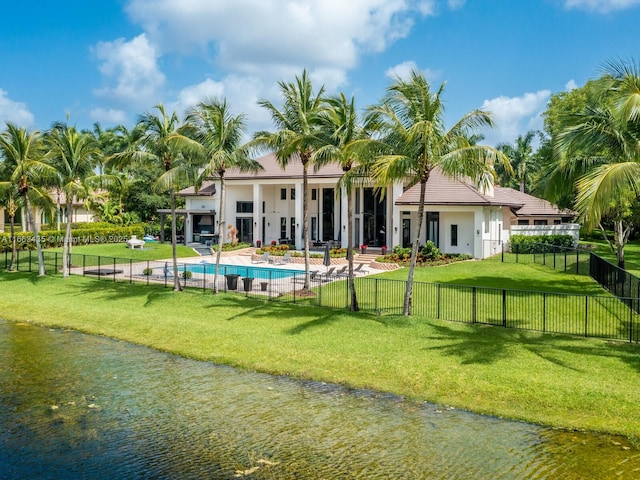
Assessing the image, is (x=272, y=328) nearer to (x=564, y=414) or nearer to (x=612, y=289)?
(x=564, y=414)

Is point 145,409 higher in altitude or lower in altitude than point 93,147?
lower

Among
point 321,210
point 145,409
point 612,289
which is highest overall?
point 321,210

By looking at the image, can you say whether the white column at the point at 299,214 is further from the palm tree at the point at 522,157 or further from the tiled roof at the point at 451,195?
the palm tree at the point at 522,157

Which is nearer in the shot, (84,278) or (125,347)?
(125,347)

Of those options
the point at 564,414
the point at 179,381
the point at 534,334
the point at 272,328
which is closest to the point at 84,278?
the point at 272,328

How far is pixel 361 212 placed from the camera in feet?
146

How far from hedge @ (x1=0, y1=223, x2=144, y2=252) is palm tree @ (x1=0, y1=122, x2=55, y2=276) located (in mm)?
12503

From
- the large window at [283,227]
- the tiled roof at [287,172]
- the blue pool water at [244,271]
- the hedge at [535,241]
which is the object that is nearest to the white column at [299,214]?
the tiled roof at [287,172]

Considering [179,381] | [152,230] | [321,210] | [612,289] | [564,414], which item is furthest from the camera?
[152,230]

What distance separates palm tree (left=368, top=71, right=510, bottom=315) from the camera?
56.3ft

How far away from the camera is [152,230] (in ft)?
188

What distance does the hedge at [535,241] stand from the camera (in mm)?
38656

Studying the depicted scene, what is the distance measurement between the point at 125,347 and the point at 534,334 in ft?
42.4

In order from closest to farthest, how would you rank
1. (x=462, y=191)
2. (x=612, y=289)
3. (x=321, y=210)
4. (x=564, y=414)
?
(x=564, y=414) → (x=612, y=289) → (x=462, y=191) → (x=321, y=210)
